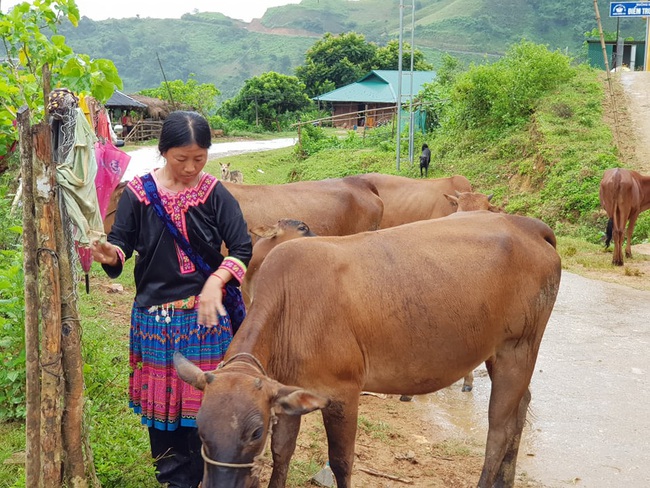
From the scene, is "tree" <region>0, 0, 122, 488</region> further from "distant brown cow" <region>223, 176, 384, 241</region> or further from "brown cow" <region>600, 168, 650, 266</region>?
"brown cow" <region>600, 168, 650, 266</region>

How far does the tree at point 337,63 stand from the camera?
55031 mm

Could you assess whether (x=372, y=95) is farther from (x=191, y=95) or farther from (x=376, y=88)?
(x=191, y=95)

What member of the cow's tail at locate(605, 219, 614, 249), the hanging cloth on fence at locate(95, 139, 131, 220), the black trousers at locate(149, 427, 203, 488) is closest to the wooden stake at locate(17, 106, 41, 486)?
→ the hanging cloth on fence at locate(95, 139, 131, 220)

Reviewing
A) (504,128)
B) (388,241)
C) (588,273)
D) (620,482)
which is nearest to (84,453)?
(388,241)

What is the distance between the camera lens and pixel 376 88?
49.7m

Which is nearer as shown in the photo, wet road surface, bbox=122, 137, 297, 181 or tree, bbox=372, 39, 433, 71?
wet road surface, bbox=122, 137, 297, 181

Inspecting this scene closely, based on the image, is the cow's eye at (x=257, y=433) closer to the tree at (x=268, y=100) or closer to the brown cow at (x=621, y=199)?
the brown cow at (x=621, y=199)

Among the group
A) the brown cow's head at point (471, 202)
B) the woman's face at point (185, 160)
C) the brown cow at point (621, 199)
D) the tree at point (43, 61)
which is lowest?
the brown cow at point (621, 199)

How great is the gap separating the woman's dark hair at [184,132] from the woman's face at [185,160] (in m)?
0.02

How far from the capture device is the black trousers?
A: 4.10m

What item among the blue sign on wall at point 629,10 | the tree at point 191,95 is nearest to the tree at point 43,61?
the blue sign on wall at point 629,10

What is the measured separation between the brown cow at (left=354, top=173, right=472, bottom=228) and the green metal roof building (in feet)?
117

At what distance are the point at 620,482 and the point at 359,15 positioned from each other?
523ft

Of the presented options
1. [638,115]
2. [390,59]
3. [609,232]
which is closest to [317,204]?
[609,232]
